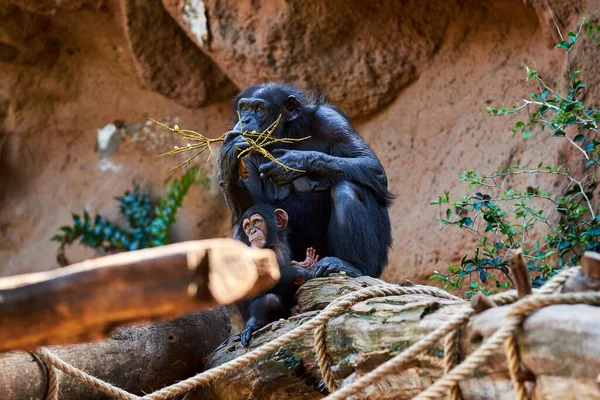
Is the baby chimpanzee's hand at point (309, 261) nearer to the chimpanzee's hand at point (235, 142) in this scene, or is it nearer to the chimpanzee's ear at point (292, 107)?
the chimpanzee's hand at point (235, 142)

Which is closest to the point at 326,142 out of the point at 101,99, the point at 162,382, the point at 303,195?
the point at 303,195

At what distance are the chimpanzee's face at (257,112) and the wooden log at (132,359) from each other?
5.86 ft

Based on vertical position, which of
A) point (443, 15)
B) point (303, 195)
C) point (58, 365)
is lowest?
point (58, 365)

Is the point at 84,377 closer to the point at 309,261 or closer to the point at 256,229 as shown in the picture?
the point at 256,229

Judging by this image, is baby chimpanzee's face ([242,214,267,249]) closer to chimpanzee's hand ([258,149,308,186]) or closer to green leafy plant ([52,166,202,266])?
chimpanzee's hand ([258,149,308,186])

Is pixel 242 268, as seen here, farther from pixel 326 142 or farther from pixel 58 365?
pixel 326 142

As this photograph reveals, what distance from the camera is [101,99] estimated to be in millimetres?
10266

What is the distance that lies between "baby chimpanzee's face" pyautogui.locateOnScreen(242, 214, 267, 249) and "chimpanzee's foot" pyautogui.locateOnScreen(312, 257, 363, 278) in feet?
1.29

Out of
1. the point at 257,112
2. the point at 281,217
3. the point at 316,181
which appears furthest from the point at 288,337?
the point at 257,112

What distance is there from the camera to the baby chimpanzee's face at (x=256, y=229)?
5.31 m

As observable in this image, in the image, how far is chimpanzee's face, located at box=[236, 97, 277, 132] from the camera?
6.16m

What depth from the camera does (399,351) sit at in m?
3.16

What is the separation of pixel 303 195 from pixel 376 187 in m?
0.53

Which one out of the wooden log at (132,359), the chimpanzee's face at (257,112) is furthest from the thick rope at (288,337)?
the chimpanzee's face at (257,112)
